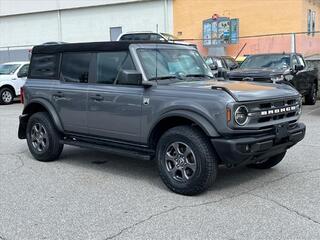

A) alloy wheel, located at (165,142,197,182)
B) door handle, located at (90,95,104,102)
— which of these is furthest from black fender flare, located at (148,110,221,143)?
door handle, located at (90,95,104,102)

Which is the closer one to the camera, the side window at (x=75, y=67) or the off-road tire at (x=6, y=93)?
the side window at (x=75, y=67)

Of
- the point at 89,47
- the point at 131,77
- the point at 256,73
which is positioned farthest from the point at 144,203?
the point at 256,73

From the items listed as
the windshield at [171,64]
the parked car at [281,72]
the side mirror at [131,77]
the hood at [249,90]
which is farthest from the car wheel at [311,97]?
the side mirror at [131,77]

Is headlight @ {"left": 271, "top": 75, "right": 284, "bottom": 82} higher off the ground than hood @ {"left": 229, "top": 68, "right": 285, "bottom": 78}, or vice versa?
hood @ {"left": 229, "top": 68, "right": 285, "bottom": 78}

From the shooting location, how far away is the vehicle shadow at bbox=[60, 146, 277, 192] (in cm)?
621

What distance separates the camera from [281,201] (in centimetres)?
539

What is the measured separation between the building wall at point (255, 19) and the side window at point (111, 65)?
18689mm

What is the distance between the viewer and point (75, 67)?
23.6ft

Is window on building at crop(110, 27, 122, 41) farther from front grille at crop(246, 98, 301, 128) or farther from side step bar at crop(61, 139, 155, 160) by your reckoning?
front grille at crop(246, 98, 301, 128)

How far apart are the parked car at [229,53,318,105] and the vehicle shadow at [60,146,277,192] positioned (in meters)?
6.04

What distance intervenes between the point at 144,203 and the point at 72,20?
99.6 feet

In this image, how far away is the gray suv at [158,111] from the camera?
5.40 m

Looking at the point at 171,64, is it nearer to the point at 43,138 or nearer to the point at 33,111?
the point at 43,138

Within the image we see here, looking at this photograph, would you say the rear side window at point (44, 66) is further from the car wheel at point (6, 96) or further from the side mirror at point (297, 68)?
the car wheel at point (6, 96)
